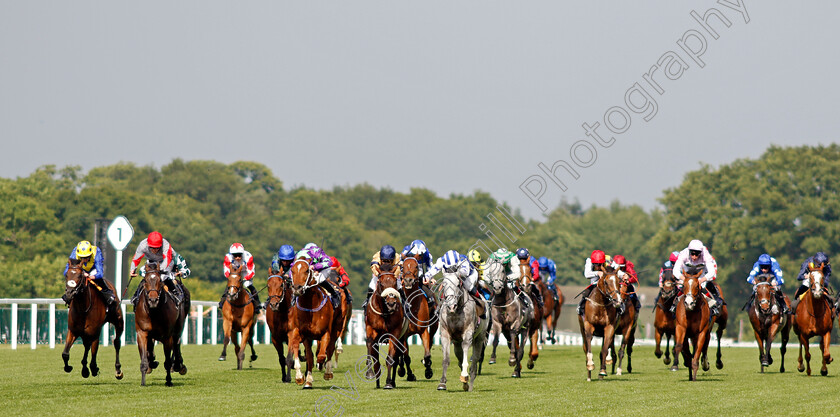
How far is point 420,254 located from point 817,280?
687 cm

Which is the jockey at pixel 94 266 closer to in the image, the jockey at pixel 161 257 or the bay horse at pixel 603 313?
the jockey at pixel 161 257

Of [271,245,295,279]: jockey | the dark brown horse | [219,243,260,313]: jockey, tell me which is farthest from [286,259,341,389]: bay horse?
the dark brown horse

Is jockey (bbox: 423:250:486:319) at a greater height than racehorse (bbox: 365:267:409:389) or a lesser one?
greater

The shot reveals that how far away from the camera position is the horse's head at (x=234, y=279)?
1855cm

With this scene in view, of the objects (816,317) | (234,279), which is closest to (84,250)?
(234,279)

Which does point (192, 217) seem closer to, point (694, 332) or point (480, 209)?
point (480, 209)

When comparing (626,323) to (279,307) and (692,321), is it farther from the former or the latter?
(279,307)

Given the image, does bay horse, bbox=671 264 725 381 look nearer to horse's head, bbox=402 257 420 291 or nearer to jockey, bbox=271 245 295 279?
horse's head, bbox=402 257 420 291

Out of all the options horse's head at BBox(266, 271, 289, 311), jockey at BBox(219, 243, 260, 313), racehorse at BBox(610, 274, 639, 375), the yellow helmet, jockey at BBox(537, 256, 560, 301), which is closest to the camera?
horse's head at BBox(266, 271, 289, 311)

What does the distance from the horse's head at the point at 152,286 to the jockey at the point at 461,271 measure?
359cm

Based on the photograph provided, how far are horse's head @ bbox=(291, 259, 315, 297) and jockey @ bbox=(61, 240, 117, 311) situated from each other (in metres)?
2.88

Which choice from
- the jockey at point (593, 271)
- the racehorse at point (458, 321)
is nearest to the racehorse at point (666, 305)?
the jockey at point (593, 271)

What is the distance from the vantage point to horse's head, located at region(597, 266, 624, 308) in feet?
59.6

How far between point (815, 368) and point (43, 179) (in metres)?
80.1
